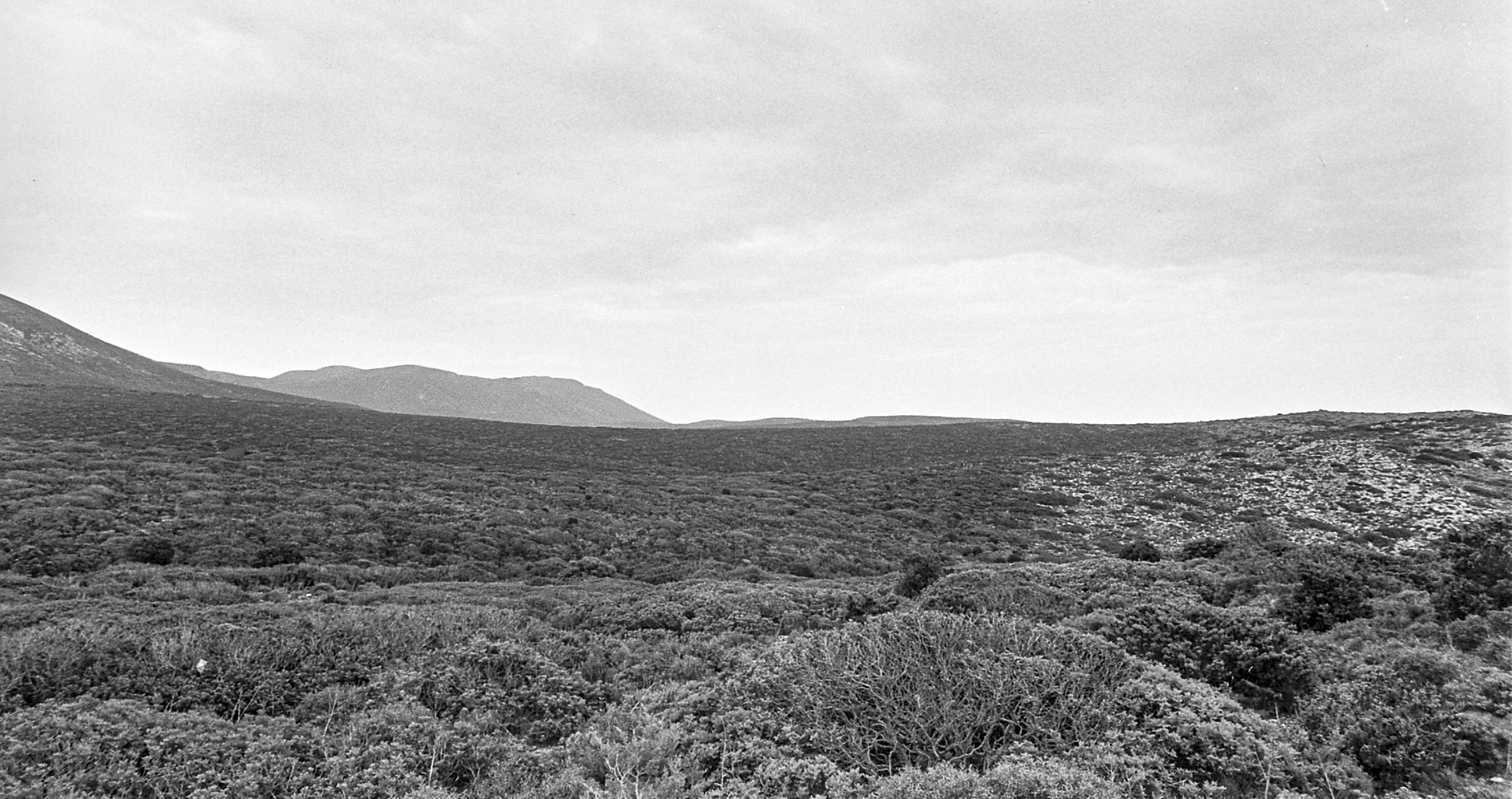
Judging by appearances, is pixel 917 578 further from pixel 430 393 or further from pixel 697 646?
pixel 430 393

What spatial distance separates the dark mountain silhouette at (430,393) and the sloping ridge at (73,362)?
2338 inches

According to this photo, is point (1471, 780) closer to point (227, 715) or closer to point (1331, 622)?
point (1331, 622)

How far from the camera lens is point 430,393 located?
169 m

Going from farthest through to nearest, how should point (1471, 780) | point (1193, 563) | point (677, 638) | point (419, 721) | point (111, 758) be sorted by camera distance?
point (1193, 563) → point (677, 638) → point (419, 721) → point (111, 758) → point (1471, 780)

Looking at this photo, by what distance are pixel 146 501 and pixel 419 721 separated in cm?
1912

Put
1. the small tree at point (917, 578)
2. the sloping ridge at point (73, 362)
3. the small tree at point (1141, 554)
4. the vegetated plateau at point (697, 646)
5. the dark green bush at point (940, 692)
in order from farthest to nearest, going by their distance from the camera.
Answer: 1. the sloping ridge at point (73, 362)
2. the small tree at point (1141, 554)
3. the small tree at point (917, 578)
4. the dark green bush at point (940, 692)
5. the vegetated plateau at point (697, 646)

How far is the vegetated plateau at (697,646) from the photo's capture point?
220 inches

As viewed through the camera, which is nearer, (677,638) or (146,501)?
(677,638)

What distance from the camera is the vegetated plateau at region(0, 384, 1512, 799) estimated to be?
5.59 m

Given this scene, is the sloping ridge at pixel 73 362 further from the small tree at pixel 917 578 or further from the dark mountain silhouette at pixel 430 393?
the small tree at pixel 917 578

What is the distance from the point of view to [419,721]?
6660mm

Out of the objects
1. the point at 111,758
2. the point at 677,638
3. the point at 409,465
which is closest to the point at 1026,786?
the point at 677,638

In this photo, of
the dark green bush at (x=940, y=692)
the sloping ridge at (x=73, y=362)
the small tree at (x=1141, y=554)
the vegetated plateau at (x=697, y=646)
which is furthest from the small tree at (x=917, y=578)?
the sloping ridge at (x=73, y=362)

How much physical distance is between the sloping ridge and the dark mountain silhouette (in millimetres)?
59390
